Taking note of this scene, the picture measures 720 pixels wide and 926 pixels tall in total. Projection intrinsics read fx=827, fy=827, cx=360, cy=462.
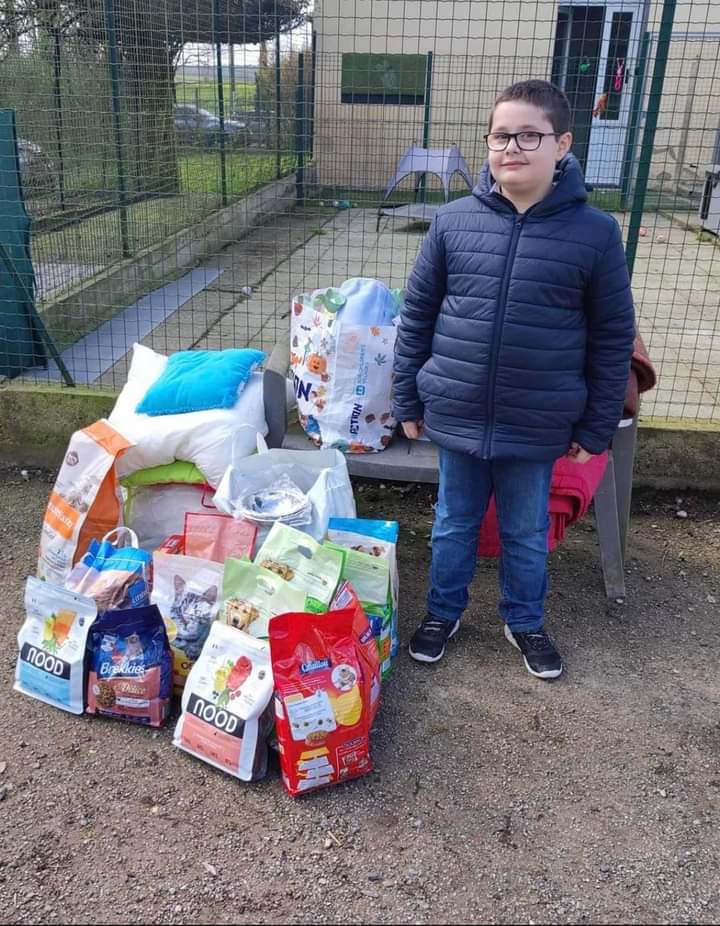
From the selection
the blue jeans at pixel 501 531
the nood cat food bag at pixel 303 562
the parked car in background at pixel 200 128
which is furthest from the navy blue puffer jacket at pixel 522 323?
the parked car in background at pixel 200 128

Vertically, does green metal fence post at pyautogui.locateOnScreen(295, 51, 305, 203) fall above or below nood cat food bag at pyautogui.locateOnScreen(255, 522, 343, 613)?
above

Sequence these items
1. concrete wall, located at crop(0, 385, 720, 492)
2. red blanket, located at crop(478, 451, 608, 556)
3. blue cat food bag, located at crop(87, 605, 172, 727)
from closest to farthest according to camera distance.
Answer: blue cat food bag, located at crop(87, 605, 172, 727), red blanket, located at crop(478, 451, 608, 556), concrete wall, located at crop(0, 385, 720, 492)

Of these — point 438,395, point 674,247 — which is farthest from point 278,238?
point 438,395

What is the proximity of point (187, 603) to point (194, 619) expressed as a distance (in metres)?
0.05

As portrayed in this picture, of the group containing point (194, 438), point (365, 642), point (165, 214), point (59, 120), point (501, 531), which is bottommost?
point (365, 642)

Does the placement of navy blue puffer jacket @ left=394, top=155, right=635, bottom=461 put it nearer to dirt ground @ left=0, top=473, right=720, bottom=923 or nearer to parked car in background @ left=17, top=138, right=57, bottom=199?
dirt ground @ left=0, top=473, right=720, bottom=923

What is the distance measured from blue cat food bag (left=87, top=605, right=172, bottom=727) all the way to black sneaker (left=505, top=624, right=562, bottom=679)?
3.89 ft

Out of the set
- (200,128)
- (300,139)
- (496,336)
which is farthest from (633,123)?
(300,139)

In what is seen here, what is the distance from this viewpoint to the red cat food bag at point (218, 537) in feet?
8.61

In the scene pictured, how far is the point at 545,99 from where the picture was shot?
2275 millimetres

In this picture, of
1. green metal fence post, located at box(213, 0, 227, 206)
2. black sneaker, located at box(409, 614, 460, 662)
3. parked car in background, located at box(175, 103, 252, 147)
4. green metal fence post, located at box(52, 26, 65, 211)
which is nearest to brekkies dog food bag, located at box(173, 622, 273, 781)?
black sneaker, located at box(409, 614, 460, 662)

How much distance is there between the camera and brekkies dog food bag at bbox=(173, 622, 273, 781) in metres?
2.23

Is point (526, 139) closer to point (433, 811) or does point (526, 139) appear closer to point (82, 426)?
point (433, 811)

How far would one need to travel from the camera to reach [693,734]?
2521 millimetres
